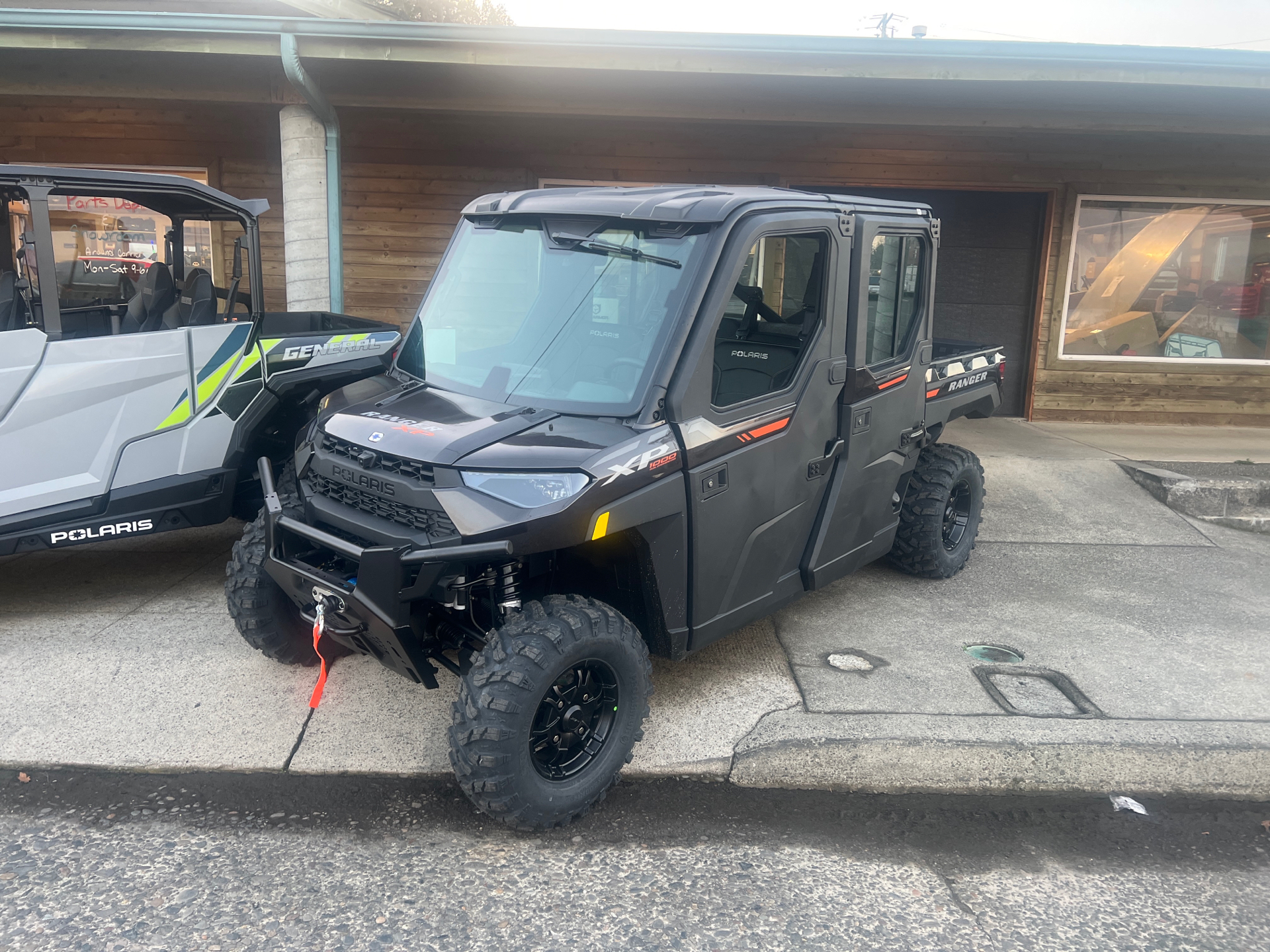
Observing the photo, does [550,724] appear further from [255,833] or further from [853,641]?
[853,641]

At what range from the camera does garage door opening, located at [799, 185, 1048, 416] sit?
9.60 m

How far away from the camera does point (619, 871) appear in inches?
116

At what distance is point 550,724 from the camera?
3.13 m

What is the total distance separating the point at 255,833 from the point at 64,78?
7110mm

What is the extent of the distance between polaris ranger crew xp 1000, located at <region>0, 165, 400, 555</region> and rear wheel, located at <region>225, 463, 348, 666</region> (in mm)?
1117

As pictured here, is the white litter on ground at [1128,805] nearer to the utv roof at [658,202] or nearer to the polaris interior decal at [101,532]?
the utv roof at [658,202]

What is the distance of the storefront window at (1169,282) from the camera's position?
9.70 meters

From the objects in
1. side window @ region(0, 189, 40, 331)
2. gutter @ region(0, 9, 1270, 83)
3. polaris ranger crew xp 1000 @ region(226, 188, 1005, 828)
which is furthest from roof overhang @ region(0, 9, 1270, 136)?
polaris ranger crew xp 1000 @ region(226, 188, 1005, 828)

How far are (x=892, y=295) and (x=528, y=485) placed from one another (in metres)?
2.25

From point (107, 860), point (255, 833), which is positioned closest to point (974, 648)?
point (255, 833)

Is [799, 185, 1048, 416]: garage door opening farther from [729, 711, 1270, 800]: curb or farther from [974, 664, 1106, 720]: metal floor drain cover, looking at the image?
[729, 711, 1270, 800]: curb

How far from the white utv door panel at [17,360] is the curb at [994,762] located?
3605 mm

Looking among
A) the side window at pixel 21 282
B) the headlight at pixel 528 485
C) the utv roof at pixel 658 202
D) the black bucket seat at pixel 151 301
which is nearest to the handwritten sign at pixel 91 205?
the side window at pixel 21 282

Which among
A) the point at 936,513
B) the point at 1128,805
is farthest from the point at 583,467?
the point at 936,513
